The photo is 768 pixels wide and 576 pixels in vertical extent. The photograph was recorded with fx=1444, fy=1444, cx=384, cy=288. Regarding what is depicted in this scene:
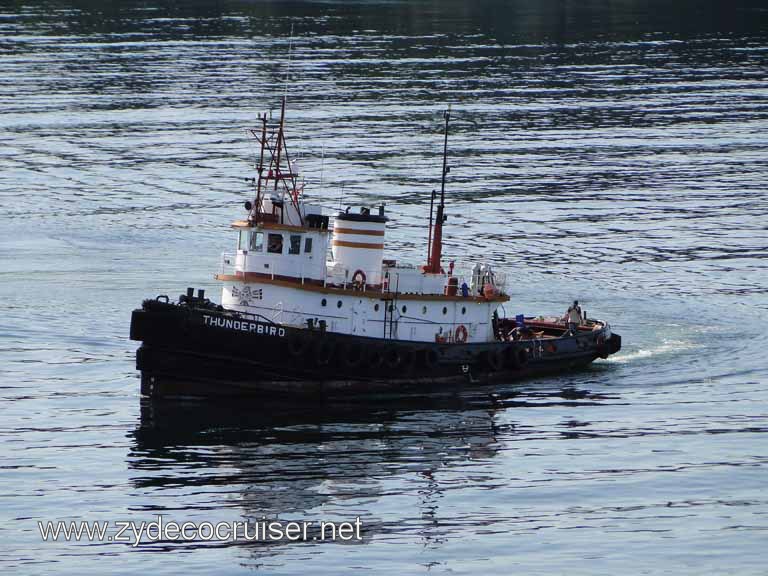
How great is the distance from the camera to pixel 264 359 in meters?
41.8

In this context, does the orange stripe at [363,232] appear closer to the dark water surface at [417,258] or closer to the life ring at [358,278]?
the life ring at [358,278]

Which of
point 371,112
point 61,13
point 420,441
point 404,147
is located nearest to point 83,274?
point 420,441

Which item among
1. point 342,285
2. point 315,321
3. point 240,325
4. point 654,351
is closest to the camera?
point 240,325

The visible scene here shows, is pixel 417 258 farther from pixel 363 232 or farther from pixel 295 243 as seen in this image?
pixel 295 243

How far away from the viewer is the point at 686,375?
152 feet

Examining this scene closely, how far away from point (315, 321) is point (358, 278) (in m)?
1.97

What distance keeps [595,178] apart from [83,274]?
3013 cm

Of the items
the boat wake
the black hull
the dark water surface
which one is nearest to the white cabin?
the black hull

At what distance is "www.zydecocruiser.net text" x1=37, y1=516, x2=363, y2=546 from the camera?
31516 millimetres

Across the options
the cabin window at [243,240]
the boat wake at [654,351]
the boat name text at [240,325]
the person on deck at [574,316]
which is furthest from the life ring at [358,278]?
the boat wake at [654,351]

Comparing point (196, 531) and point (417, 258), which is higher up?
point (417, 258)

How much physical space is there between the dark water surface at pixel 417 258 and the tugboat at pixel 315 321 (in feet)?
3.69

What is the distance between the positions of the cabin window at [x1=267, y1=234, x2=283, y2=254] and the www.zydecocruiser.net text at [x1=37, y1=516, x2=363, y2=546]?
12163 millimetres

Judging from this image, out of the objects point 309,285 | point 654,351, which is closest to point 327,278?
point 309,285
